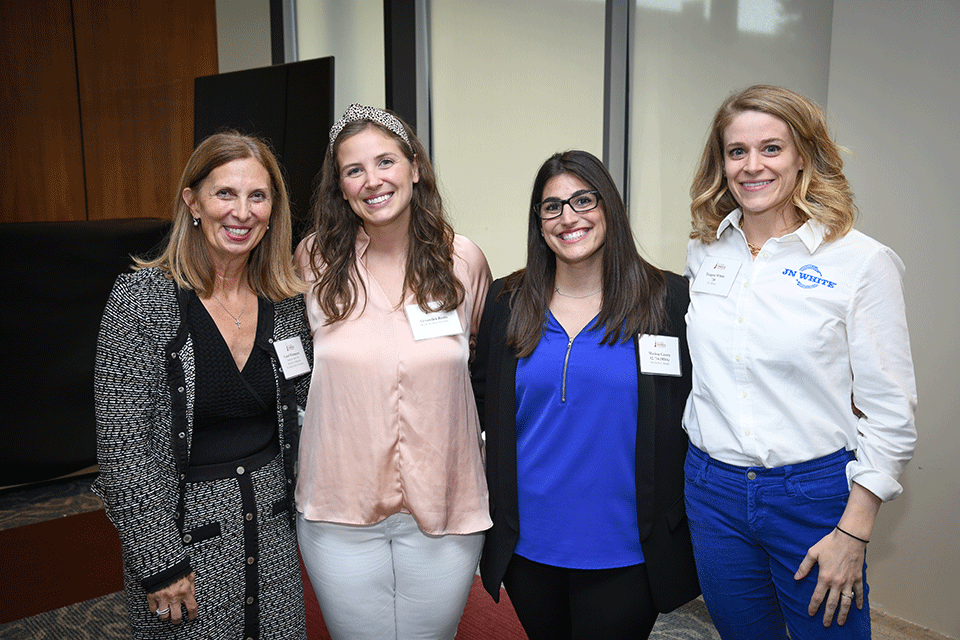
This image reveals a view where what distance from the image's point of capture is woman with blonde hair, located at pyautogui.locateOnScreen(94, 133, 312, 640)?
5.13 ft

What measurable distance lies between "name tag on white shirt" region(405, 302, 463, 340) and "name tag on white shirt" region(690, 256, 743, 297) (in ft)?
2.12

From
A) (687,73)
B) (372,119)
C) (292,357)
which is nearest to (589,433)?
(292,357)

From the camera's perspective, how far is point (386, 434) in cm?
176

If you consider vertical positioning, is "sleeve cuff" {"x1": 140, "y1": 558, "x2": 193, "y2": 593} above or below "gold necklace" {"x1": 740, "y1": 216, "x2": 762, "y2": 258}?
below

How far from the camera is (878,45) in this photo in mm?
2643

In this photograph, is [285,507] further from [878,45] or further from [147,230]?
[147,230]

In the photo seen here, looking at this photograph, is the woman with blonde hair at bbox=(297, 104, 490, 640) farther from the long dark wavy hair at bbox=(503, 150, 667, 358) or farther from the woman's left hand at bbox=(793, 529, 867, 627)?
the woman's left hand at bbox=(793, 529, 867, 627)

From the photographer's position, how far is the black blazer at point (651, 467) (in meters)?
1.65

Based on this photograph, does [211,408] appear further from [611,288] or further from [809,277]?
[809,277]

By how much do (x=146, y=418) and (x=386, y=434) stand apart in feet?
1.88

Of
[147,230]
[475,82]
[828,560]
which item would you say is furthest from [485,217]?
[828,560]

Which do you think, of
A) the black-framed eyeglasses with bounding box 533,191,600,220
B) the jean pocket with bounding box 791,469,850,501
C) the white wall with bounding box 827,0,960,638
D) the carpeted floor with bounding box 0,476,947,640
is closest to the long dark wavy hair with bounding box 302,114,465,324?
the black-framed eyeglasses with bounding box 533,191,600,220

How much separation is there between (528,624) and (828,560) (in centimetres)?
76

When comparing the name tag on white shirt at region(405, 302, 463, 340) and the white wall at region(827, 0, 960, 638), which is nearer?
the name tag on white shirt at region(405, 302, 463, 340)
